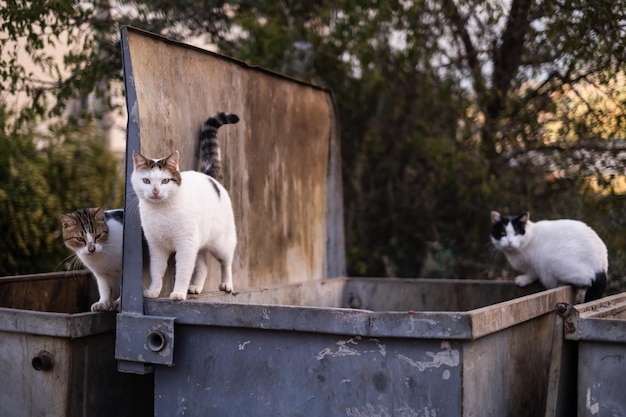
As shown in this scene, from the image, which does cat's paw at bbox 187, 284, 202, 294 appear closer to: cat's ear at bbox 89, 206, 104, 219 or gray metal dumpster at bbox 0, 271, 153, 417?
gray metal dumpster at bbox 0, 271, 153, 417

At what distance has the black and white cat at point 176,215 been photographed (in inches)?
132

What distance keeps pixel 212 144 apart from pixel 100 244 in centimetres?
82

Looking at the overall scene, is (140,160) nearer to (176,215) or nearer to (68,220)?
(176,215)

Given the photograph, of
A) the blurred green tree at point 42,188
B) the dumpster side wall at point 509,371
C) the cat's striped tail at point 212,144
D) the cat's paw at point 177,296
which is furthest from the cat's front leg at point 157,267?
the blurred green tree at point 42,188

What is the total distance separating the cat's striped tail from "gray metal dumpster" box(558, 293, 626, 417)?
2005 millimetres

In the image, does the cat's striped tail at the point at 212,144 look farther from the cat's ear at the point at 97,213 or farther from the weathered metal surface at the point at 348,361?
the weathered metal surface at the point at 348,361

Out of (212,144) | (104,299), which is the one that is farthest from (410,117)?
(104,299)

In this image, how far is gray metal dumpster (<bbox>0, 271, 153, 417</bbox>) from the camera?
3365 mm

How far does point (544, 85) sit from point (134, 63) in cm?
449

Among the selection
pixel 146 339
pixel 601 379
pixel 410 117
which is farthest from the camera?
pixel 410 117

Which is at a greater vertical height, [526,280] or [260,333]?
[526,280]

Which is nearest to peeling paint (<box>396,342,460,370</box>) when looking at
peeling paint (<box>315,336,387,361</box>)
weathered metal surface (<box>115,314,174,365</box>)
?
peeling paint (<box>315,336,387,361</box>)

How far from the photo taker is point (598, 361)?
9.79 feet

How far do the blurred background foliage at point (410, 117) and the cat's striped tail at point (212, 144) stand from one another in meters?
2.10
